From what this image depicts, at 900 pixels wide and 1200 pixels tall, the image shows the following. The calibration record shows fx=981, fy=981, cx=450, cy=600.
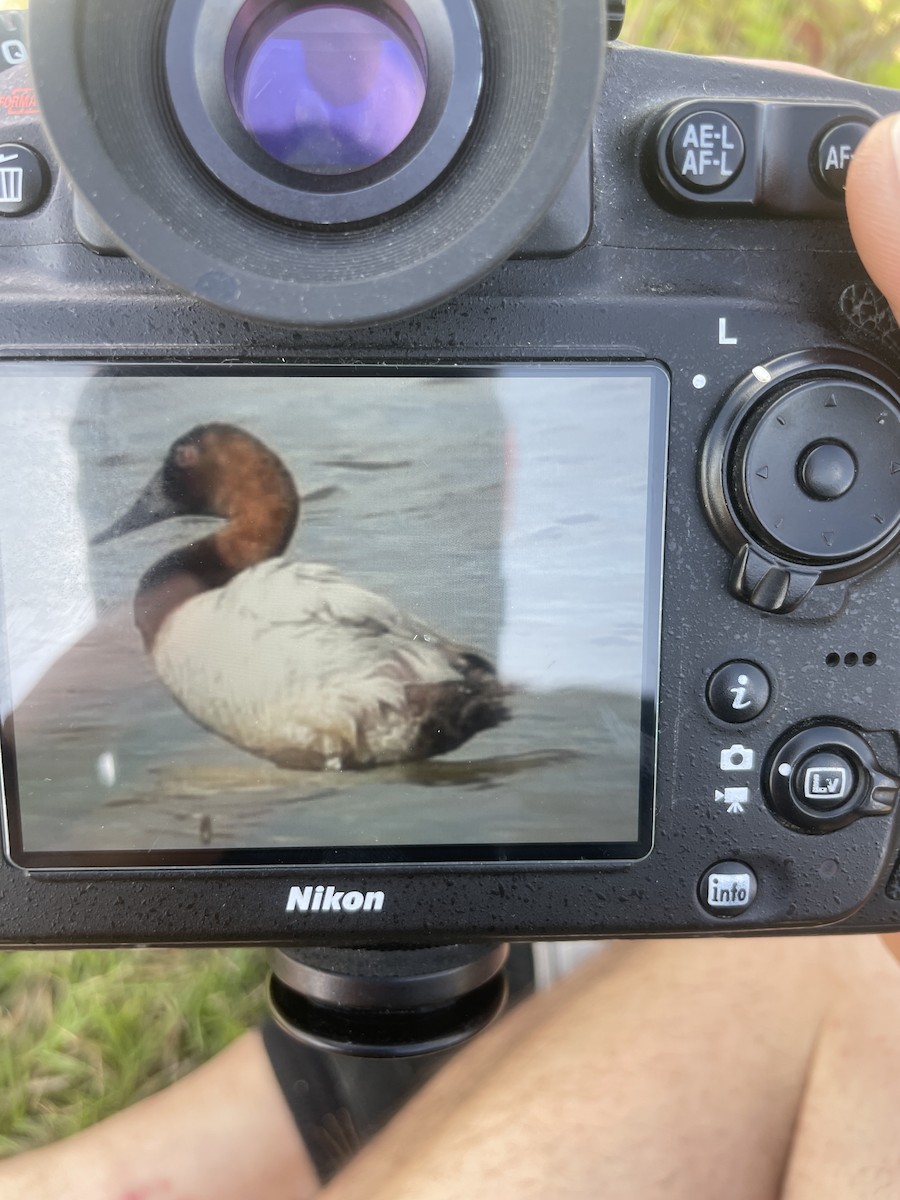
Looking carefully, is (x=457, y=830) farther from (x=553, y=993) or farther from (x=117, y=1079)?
(x=117, y=1079)

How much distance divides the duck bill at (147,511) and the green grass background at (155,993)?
1.71ft

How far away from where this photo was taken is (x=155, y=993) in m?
0.84

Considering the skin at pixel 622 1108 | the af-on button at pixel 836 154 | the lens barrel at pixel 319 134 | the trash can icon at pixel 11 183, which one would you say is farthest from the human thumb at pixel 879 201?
the skin at pixel 622 1108

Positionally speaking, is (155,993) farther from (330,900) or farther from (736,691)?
(736,691)

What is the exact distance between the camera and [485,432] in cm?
43

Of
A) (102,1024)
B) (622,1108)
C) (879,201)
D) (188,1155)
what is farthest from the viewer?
(102,1024)

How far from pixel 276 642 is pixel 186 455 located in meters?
0.09

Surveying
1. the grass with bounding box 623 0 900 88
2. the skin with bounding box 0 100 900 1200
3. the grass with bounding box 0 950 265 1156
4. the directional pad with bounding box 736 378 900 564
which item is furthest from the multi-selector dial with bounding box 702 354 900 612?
the grass with bounding box 0 950 265 1156

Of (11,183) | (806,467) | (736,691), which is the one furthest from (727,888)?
(11,183)

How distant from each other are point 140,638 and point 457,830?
17 cm

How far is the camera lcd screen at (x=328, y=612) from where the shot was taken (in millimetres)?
428

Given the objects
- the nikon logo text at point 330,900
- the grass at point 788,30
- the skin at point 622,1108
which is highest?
the grass at point 788,30

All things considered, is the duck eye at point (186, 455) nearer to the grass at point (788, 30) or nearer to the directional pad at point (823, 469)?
the directional pad at point (823, 469)

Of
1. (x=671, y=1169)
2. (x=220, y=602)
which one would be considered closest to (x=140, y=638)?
(x=220, y=602)
